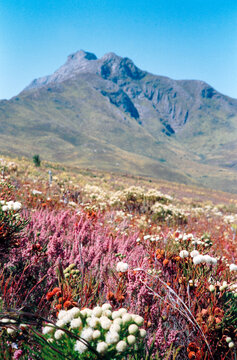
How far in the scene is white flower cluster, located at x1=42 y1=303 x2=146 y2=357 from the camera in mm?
1080

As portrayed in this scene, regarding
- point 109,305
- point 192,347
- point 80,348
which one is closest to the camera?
point 80,348

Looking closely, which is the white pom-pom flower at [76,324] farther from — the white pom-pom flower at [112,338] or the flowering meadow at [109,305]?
the white pom-pom flower at [112,338]

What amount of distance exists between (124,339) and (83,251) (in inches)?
68.9

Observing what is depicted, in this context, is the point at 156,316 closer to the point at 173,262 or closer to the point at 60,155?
the point at 173,262

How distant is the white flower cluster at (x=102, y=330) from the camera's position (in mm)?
1080

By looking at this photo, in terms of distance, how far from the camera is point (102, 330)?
3.79 feet

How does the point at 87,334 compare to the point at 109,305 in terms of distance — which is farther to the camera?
the point at 109,305

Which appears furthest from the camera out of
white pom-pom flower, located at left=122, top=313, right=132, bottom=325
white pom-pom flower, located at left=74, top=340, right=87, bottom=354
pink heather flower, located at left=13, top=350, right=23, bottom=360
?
pink heather flower, located at left=13, top=350, right=23, bottom=360

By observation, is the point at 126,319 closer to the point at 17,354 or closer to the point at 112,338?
the point at 112,338

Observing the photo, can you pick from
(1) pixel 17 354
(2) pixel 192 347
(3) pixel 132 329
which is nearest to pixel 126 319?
(3) pixel 132 329

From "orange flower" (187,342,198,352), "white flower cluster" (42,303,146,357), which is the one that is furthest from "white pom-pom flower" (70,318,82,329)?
"orange flower" (187,342,198,352)

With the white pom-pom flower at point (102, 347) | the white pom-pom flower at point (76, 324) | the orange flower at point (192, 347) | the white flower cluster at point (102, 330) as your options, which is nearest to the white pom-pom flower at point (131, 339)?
the white flower cluster at point (102, 330)

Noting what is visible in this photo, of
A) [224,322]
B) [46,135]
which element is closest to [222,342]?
[224,322]

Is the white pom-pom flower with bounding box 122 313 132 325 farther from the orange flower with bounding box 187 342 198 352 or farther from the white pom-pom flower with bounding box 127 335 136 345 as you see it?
the orange flower with bounding box 187 342 198 352
